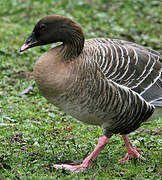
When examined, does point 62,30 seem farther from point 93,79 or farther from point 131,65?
point 131,65

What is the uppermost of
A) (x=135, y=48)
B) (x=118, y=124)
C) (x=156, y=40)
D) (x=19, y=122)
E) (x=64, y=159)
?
(x=135, y=48)

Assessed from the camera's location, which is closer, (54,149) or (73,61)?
(73,61)

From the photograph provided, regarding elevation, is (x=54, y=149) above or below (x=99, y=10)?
above

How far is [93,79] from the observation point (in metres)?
5.52

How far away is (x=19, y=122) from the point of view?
295 inches

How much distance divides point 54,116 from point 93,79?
2.60 metres

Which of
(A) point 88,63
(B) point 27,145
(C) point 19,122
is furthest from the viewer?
(C) point 19,122

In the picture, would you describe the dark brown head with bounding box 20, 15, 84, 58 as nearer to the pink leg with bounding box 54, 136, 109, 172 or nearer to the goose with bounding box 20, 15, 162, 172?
the goose with bounding box 20, 15, 162, 172

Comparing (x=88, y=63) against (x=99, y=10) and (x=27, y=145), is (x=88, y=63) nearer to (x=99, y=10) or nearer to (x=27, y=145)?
(x=27, y=145)

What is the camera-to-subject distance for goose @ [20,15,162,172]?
5.52 m

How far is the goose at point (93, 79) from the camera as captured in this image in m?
5.52

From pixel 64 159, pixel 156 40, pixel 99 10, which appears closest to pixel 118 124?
pixel 64 159

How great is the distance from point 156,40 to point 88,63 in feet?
22.0

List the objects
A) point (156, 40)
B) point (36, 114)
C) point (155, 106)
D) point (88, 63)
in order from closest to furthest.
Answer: point (88, 63), point (155, 106), point (36, 114), point (156, 40)
